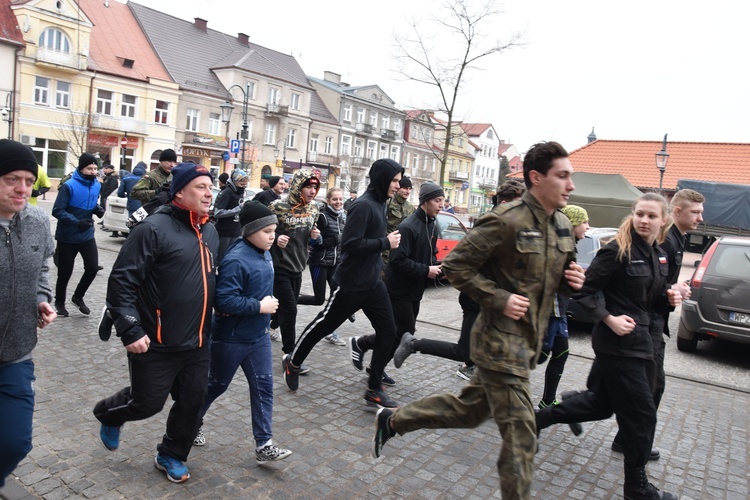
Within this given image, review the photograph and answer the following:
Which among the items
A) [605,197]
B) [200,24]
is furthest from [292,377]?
[200,24]

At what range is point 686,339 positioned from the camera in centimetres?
841

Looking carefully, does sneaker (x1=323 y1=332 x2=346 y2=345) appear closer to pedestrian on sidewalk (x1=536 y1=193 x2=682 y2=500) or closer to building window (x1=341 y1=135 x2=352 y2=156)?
pedestrian on sidewalk (x1=536 y1=193 x2=682 y2=500)

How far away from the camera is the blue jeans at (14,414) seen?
2.81 metres

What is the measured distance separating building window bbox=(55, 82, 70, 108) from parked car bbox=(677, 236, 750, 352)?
127ft

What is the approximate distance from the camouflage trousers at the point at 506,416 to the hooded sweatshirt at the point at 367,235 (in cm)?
183

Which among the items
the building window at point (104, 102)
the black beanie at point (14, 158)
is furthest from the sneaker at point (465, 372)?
the building window at point (104, 102)

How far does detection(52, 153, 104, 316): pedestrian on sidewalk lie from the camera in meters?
7.09

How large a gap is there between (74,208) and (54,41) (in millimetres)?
35571

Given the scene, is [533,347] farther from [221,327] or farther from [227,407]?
[227,407]

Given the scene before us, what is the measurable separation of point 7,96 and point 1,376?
38335 mm

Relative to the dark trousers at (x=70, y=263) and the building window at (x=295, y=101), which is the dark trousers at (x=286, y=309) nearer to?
the dark trousers at (x=70, y=263)

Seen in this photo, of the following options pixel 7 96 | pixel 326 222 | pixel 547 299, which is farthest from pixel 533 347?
pixel 7 96

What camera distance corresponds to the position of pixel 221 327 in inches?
150

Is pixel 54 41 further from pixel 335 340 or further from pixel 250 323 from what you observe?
pixel 250 323
